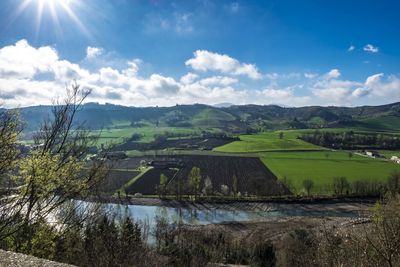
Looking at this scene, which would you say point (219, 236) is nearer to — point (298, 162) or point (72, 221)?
point (72, 221)

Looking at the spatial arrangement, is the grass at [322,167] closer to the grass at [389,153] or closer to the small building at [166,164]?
the grass at [389,153]

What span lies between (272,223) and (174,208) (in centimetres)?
2294

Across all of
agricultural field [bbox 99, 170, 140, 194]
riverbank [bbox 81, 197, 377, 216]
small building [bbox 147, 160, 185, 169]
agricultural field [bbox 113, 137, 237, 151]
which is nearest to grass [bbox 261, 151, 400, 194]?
riverbank [bbox 81, 197, 377, 216]

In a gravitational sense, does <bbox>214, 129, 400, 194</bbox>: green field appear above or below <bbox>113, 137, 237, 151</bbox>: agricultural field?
below

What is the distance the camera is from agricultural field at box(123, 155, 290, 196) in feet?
268

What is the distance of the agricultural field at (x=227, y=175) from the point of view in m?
81.6

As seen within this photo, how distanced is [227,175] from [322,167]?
31.5 m

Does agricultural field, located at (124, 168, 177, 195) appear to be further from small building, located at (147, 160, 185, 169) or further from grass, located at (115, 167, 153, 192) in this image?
small building, located at (147, 160, 185, 169)

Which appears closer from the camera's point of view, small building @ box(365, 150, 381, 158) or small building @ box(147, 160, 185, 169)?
small building @ box(147, 160, 185, 169)

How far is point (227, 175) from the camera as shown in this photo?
9681cm

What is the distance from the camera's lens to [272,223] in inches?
2281

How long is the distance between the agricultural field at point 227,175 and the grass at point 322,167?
4744mm

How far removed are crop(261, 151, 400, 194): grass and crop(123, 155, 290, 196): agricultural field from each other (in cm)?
474

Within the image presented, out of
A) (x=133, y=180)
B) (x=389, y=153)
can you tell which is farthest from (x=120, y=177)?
(x=389, y=153)
